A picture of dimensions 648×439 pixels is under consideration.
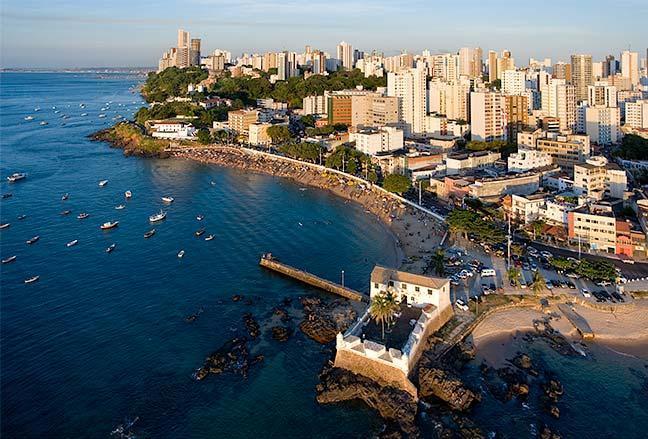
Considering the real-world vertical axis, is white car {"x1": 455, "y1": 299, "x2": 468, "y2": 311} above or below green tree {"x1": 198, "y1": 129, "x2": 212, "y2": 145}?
below

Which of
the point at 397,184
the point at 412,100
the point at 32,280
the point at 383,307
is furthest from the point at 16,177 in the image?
the point at 412,100

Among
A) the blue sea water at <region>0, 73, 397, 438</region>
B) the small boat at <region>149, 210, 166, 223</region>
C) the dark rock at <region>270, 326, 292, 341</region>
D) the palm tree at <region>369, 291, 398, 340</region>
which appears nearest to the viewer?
the blue sea water at <region>0, 73, 397, 438</region>

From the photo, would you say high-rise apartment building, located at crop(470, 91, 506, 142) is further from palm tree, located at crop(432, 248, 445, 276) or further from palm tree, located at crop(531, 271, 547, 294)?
palm tree, located at crop(531, 271, 547, 294)

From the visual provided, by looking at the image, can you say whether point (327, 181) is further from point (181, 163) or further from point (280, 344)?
point (280, 344)

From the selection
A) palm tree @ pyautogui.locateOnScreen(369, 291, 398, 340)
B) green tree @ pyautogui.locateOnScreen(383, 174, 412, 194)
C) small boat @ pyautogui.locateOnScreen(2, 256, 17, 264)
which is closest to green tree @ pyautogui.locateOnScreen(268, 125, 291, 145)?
green tree @ pyautogui.locateOnScreen(383, 174, 412, 194)

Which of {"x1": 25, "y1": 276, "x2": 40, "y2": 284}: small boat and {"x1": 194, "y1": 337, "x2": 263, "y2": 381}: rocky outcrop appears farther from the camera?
{"x1": 25, "y1": 276, "x2": 40, "y2": 284}: small boat

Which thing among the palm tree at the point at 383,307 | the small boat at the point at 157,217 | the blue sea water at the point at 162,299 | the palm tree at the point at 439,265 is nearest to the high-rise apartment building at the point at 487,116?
the blue sea water at the point at 162,299
